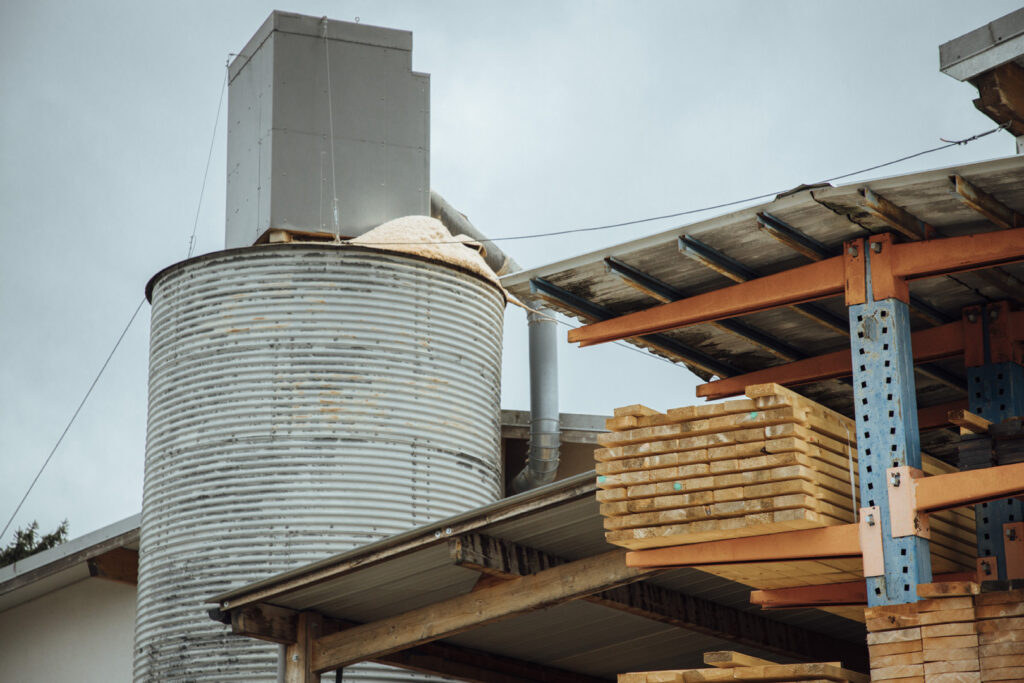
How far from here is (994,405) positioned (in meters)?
13.1

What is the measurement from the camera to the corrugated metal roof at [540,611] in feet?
45.6

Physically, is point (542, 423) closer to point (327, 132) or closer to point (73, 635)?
point (327, 132)

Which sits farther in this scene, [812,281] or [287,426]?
[287,426]

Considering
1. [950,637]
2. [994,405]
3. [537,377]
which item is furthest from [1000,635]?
[537,377]

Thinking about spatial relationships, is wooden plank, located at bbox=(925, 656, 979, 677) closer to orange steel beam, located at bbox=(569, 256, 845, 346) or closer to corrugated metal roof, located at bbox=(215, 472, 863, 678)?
orange steel beam, located at bbox=(569, 256, 845, 346)

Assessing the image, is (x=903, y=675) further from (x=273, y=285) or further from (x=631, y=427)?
(x=273, y=285)

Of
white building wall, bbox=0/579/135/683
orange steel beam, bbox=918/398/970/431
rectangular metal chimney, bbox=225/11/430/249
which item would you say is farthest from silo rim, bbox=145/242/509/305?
white building wall, bbox=0/579/135/683

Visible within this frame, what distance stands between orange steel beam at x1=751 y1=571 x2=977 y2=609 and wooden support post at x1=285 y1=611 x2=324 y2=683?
5359mm

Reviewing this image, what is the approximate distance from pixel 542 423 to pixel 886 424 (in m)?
13.8

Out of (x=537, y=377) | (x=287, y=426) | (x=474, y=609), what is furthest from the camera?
(x=537, y=377)

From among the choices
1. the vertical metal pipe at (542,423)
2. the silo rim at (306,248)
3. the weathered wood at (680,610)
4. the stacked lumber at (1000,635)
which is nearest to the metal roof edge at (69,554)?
the silo rim at (306,248)

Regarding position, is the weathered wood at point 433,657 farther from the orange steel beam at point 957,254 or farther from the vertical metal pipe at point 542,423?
the orange steel beam at point 957,254

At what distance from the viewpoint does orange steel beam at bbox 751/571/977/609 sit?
12641mm

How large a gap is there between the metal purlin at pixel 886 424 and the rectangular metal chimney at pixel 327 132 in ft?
39.1
